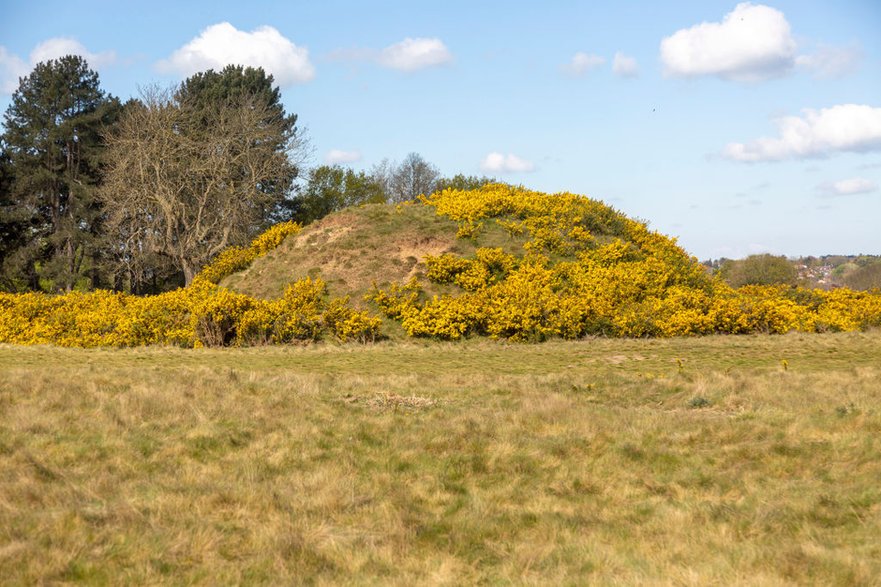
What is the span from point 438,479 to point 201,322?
18949 millimetres

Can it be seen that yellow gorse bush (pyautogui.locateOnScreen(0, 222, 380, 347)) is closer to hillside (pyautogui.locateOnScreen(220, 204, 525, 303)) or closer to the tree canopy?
hillside (pyautogui.locateOnScreen(220, 204, 525, 303))

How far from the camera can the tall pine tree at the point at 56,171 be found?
50.5m

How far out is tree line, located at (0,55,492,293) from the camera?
44.3m

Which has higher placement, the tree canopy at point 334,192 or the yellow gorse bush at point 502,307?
the tree canopy at point 334,192

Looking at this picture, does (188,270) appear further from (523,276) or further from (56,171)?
(523,276)

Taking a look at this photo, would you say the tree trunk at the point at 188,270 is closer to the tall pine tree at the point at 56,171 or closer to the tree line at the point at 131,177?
the tree line at the point at 131,177

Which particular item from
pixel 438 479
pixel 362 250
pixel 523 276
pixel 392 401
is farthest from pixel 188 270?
pixel 438 479

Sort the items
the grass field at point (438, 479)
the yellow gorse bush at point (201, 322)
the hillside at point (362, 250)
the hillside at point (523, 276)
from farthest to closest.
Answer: the hillside at point (362, 250), the hillside at point (523, 276), the yellow gorse bush at point (201, 322), the grass field at point (438, 479)

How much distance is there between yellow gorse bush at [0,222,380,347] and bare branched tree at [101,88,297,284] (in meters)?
14.6

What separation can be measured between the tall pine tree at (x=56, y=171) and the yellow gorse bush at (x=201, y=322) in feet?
78.2

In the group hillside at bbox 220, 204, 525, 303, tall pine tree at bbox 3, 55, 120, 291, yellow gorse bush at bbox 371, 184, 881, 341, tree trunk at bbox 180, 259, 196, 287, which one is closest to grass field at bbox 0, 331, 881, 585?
yellow gorse bush at bbox 371, 184, 881, 341

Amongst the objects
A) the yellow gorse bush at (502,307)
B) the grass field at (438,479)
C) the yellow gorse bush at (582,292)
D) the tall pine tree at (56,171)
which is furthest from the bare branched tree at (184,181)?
the grass field at (438,479)

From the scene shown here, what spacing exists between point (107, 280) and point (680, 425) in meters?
51.2

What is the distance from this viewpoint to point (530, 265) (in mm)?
30891
